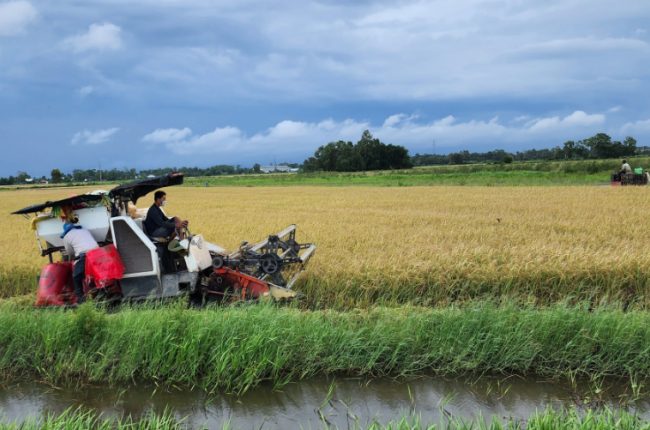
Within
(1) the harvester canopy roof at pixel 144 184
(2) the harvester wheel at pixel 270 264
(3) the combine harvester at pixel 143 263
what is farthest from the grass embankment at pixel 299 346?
(1) the harvester canopy roof at pixel 144 184

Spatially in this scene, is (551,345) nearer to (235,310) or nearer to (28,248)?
(235,310)

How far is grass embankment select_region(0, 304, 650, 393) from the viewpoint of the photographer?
5219 mm

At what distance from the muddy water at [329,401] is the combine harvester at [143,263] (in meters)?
1.84

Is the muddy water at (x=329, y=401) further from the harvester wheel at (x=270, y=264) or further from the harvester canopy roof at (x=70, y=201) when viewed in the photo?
the harvester canopy roof at (x=70, y=201)

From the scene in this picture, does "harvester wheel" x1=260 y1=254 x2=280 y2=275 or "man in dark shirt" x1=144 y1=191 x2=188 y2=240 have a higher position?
"man in dark shirt" x1=144 y1=191 x2=188 y2=240

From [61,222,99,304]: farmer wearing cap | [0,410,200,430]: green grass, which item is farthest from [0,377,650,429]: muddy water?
[61,222,99,304]: farmer wearing cap

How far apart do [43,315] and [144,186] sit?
2362mm

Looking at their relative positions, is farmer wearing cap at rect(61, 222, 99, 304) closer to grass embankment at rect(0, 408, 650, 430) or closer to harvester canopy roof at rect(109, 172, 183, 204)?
harvester canopy roof at rect(109, 172, 183, 204)

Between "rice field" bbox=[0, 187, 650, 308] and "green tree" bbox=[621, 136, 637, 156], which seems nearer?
"rice field" bbox=[0, 187, 650, 308]

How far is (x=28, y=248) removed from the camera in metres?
12.2

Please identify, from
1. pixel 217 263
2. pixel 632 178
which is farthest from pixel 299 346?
pixel 632 178

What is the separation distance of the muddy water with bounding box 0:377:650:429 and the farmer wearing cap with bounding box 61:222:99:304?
184cm

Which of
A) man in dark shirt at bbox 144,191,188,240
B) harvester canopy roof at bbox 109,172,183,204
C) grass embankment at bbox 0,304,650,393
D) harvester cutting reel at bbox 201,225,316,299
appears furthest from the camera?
man in dark shirt at bbox 144,191,188,240

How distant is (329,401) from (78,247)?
464cm
